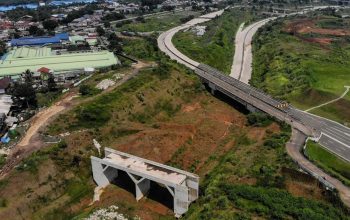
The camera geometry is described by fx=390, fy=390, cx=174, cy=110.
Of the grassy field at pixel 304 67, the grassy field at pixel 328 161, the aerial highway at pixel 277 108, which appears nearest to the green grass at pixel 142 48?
the aerial highway at pixel 277 108

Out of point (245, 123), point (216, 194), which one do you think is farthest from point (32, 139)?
point (245, 123)

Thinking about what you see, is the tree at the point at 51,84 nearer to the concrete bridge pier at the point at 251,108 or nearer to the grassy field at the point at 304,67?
the concrete bridge pier at the point at 251,108

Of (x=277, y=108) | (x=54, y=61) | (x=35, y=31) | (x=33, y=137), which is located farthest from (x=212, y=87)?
(x=35, y=31)

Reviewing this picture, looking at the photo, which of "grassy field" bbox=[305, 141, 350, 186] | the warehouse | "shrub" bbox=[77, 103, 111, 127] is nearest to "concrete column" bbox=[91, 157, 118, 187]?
"shrub" bbox=[77, 103, 111, 127]

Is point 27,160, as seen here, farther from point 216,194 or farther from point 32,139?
point 216,194

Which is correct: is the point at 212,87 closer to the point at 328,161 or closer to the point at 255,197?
the point at 328,161
